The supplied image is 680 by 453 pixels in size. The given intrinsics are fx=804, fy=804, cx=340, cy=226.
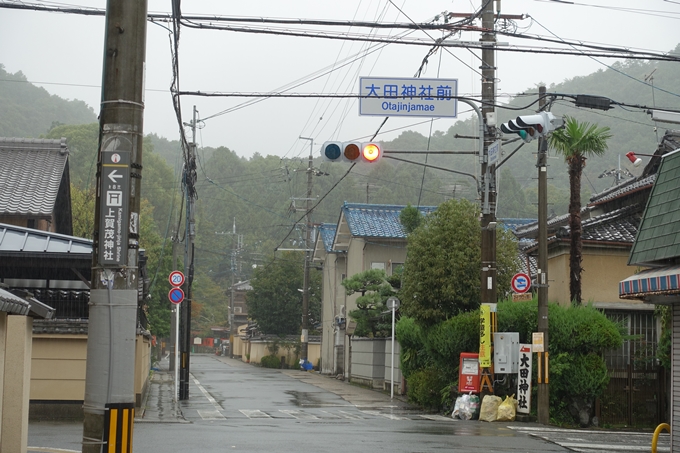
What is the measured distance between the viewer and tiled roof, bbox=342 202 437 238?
141 feet

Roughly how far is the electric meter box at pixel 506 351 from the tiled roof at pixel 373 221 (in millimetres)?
21546

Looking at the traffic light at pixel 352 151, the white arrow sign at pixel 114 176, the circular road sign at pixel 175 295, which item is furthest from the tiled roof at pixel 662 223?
the circular road sign at pixel 175 295

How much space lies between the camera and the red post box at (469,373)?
21.3 m

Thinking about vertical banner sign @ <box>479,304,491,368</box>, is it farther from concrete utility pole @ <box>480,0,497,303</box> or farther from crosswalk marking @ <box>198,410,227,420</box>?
crosswalk marking @ <box>198,410,227,420</box>

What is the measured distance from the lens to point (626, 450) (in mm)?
15109

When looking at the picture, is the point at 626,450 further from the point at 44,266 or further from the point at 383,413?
the point at 44,266

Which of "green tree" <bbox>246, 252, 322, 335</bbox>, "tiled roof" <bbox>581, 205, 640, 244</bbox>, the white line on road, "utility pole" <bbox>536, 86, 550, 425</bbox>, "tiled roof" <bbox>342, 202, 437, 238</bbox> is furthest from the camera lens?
"green tree" <bbox>246, 252, 322, 335</bbox>

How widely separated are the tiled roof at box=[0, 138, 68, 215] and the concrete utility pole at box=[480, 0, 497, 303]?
45.6ft

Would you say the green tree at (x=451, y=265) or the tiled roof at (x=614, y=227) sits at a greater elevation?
the tiled roof at (x=614, y=227)

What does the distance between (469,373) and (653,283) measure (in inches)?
386

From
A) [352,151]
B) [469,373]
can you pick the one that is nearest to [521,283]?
[469,373]

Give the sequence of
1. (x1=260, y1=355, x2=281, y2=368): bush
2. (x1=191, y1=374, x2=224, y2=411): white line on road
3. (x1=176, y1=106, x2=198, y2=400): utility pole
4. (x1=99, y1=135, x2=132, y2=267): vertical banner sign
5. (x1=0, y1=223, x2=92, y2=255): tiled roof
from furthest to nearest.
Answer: (x1=260, y1=355, x2=281, y2=368): bush < (x1=176, y1=106, x2=198, y2=400): utility pole < (x1=191, y1=374, x2=224, y2=411): white line on road < (x1=0, y1=223, x2=92, y2=255): tiled roof < (x1=99, y1=135, x2=132, y2=267): vertical banner sign

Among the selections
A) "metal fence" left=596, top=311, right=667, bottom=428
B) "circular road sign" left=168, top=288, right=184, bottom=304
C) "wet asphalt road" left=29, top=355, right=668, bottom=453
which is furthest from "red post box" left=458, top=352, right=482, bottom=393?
"circular road sign" left=168, top=288, right=184, bottom=304

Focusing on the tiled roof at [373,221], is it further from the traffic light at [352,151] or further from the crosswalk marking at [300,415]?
the traffic light at [352,151]
